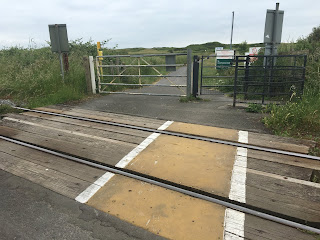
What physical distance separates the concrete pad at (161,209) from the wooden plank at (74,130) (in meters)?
1.49

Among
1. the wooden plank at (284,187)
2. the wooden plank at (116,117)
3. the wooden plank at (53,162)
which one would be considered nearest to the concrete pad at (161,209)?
the wooden plank at (53,162)

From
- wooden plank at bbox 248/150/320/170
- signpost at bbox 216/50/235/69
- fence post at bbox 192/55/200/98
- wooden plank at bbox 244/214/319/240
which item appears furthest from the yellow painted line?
fence post at bbox 192/55/200/98

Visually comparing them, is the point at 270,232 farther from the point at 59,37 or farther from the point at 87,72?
the point at 59,37

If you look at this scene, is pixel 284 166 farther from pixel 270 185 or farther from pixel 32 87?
pixel 32 87

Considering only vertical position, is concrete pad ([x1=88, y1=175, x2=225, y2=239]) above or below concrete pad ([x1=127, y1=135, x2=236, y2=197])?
below

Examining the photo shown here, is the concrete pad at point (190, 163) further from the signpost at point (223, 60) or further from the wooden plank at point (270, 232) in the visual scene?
the signpost at point (223, 60)

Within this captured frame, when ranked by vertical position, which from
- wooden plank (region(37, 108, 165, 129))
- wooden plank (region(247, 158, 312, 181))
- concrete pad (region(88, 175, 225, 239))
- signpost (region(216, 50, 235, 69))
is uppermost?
signpost (region(216, 50, 235, 69))

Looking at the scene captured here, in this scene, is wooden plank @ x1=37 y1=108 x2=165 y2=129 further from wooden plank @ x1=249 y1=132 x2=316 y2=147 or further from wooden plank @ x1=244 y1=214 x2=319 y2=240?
wooden plank @ x1=244 y1=214 x2=319 y2=240

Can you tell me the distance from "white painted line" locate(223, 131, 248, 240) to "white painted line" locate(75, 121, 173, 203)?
5.28ft

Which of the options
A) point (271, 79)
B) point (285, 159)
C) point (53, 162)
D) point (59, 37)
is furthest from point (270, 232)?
point (59, 37)

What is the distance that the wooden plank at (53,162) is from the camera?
3331 mm

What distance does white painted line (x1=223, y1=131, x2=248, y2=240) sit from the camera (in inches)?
86.8

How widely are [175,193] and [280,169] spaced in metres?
1.63

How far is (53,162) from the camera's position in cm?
372
